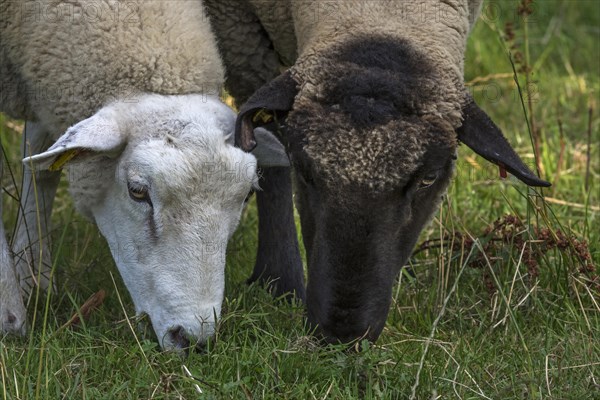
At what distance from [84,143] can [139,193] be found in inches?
12.6

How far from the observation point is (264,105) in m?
4.35

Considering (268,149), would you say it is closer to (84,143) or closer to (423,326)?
(84,143)

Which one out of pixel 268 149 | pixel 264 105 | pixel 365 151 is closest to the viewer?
pixel 365 151

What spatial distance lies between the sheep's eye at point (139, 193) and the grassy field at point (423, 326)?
35 centimetres

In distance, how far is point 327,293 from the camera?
Answer: 4184mm

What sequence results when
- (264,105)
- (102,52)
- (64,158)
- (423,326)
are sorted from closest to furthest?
(64,158) < (264,105) < (102,52) < (423,326)

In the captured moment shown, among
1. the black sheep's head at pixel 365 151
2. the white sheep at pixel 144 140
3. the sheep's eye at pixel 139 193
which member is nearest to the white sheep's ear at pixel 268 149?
the white sheep at pixel 144 140

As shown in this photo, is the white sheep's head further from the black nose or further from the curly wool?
the curly wool

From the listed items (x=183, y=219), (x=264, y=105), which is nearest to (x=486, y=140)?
(x=264, y=105)

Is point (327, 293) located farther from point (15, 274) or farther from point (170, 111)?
point (15, 274)

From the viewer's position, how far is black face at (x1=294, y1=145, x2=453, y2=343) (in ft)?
13.5

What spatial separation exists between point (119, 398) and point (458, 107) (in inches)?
66.9

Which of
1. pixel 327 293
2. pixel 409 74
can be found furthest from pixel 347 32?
pixel 327 293

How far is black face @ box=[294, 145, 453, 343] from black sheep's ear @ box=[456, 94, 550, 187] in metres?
0.11
